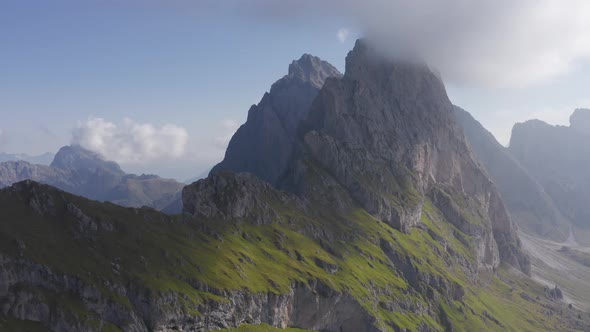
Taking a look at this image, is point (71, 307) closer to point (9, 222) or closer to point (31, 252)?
point (31, 252)

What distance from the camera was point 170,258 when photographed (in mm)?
189500

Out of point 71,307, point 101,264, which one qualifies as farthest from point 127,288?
point 71,307

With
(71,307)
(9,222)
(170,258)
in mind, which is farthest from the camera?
(170,258)

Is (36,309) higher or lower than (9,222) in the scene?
lower

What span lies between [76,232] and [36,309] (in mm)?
36510

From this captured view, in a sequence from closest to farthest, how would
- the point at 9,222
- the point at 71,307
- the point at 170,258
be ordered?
the point at 71,307 < the point at 9,222 < the point at 170,258

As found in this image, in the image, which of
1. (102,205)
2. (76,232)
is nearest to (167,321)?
(76,232)

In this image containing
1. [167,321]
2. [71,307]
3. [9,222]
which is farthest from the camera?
[167,321]

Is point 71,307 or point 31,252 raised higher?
point 31,252

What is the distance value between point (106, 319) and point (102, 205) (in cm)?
5598

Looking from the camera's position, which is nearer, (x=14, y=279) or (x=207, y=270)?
(x=14, y=279)

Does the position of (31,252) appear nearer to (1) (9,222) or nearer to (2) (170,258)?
(1) (9,222)

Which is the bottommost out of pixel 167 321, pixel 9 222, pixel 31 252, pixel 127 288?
pixel 167 321

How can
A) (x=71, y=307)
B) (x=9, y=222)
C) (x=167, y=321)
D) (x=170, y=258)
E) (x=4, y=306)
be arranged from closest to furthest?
1. (x=4, y=306)
2. (x=71, y=307)
3. (x=9, y=222)
4. (x=167, y=321)
5. (x=170, y=258)
